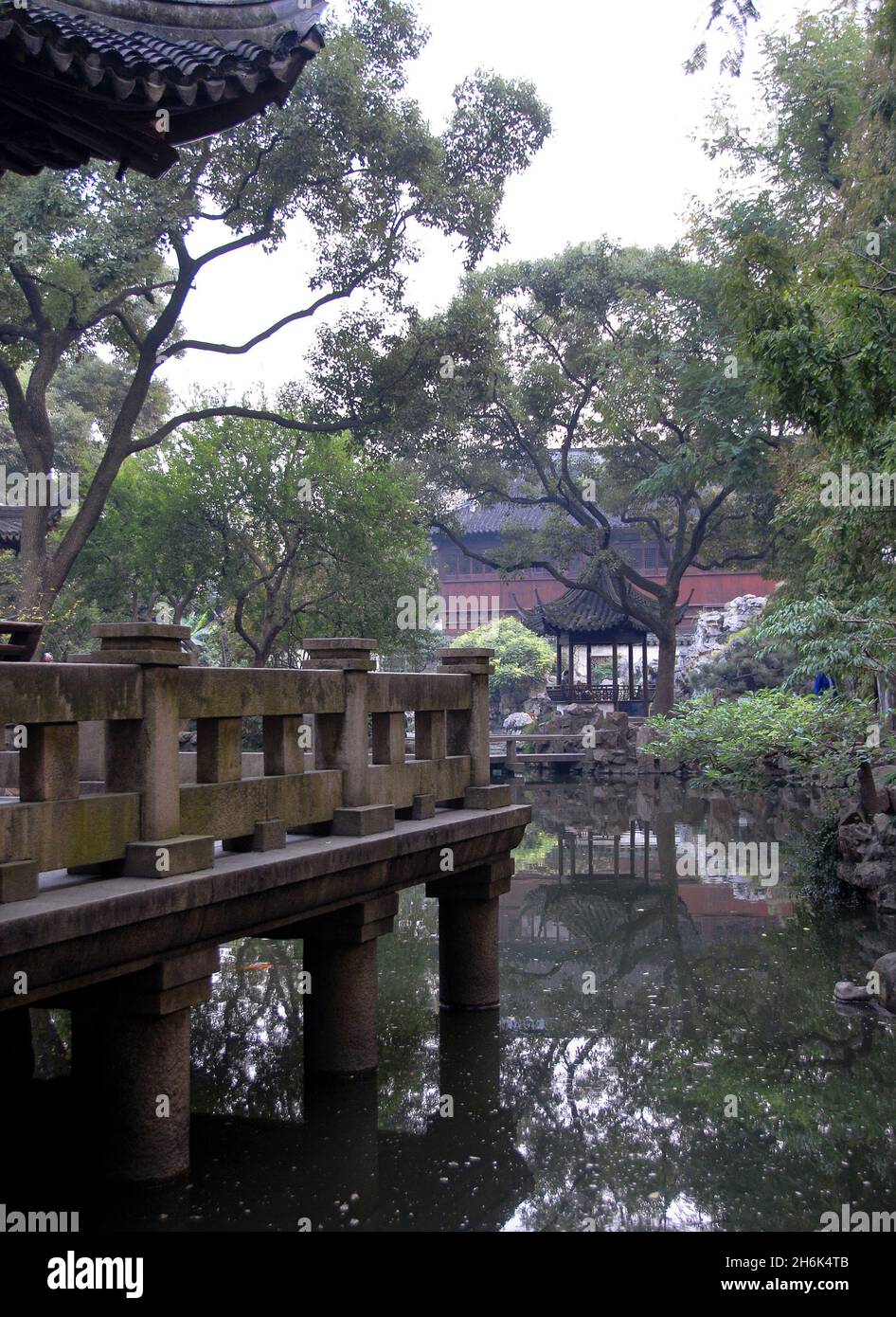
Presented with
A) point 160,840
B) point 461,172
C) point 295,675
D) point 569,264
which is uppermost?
point 569,264

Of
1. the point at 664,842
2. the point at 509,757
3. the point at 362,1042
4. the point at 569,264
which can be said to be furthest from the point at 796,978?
the point at 569,264

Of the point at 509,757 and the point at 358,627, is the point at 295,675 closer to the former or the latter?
the point at 358,627

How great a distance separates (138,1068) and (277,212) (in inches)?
708

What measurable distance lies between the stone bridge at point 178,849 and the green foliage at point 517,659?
33.9 meters

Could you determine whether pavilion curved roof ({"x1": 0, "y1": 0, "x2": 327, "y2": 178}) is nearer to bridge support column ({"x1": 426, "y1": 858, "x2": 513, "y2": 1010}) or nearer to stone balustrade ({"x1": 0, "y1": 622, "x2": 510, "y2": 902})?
stone balustrade ({"x1": 0, "y1": 622, "x2": 510, "y2": 902})

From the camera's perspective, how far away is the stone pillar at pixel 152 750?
17.2 feet

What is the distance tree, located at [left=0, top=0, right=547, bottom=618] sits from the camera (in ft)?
59.5

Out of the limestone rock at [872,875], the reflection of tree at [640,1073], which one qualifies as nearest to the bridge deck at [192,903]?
the reflection of tree at [640,1073]

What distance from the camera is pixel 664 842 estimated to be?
59.8 ft

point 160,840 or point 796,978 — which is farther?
point 796,978

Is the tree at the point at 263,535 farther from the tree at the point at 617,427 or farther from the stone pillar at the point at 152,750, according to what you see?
the stone pillar at the point at 152,750
